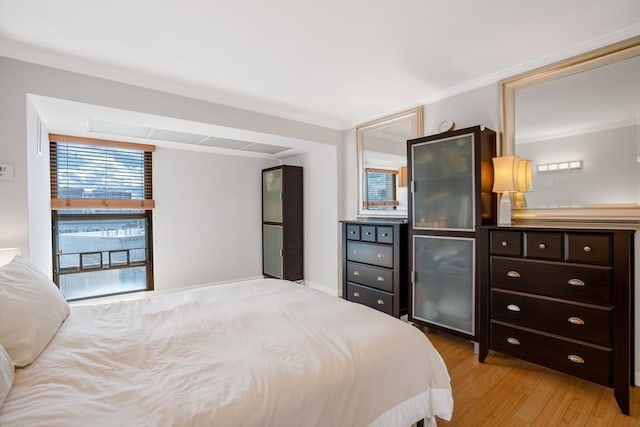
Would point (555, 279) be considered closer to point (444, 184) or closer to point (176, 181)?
point (444, 184)

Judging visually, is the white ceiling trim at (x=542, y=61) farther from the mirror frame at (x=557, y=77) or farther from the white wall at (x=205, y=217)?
the white wall at (x=205, y=217)

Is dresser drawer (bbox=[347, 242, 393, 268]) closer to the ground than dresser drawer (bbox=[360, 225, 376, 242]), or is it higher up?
closer to the ground

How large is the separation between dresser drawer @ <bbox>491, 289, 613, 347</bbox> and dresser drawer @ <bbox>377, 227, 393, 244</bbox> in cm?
103

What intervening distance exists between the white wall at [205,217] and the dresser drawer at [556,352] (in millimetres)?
3829

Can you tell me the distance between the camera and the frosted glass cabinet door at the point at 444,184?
2.57 meters

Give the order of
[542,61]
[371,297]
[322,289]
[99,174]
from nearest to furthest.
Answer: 1. [542,61]
2. [371,297]
3. [99,174]
4. [322,289]

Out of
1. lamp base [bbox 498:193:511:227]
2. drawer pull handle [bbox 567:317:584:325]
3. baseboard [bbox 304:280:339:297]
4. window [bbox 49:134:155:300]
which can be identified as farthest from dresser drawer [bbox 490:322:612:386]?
window [bbox 49:134:155:300]

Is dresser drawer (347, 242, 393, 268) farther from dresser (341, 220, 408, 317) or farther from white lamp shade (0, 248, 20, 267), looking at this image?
white lamp shade (0, 248, 20, 267)

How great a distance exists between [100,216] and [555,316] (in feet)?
16.3

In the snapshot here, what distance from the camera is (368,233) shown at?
10.8ft

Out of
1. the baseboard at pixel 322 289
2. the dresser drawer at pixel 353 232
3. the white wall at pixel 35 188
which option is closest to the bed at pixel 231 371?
the white wall at pixel 35 188

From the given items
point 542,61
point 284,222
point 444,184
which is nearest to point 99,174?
point 284,222

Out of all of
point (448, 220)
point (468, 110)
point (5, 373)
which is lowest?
point (5, 373)

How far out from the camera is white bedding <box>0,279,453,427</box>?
3.08 ft
